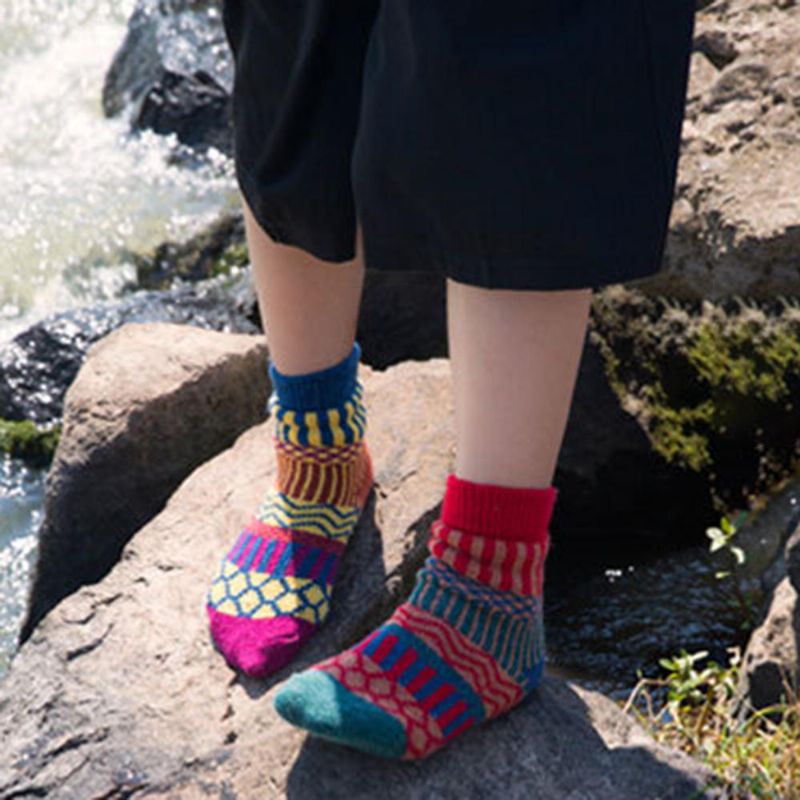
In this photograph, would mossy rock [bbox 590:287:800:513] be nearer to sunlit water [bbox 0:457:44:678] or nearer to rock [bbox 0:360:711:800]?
rock [bbox 0:360:711:800]

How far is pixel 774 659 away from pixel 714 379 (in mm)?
796

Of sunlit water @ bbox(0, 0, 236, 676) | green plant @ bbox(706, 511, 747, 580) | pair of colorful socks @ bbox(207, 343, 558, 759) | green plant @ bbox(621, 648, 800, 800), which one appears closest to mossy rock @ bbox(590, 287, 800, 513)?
green plant @ bbox(706, 511, 747, 580)

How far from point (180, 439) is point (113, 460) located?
168 millimetres

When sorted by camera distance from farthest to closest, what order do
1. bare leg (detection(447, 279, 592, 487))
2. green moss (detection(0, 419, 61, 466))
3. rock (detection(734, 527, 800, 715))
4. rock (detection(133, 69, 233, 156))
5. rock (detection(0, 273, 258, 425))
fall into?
rock (detection(133, 69, 233, 156))
rock (detection(0, 273, 258, 425))
green moss (detection(0, 419, 61, 466))
rock (detection(734, 527, 800, 715))
bare leg (detection(447, 279, 592, 487))

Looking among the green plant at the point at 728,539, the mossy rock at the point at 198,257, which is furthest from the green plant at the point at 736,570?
the mossy rock at the point at 198,257

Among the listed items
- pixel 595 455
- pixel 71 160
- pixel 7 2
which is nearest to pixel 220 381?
pixel 595 455

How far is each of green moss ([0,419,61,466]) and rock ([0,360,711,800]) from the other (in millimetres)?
1483

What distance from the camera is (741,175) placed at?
299 centimetres

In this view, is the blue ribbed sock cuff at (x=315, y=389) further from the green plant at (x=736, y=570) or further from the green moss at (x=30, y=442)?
the green moss at (x=30, y=442)

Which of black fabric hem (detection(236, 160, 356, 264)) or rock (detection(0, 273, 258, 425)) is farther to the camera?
rock (detection(0, 273, 258, 425))

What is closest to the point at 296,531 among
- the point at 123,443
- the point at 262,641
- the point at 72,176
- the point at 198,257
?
the point at 262,641

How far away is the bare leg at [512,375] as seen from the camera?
171 cm

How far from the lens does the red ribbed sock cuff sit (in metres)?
1.80

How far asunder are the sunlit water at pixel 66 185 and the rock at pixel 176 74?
0.10 m
